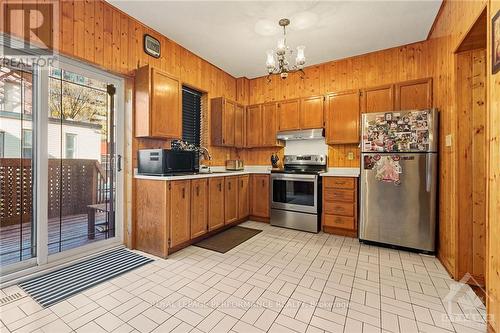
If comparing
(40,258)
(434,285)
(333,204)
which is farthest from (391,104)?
(40,258)

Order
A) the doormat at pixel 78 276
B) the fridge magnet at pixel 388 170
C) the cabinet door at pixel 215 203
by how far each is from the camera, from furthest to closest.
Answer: the cabinet door at pixel 215 203, the fridge magnet at pixel 388 170, the doormat at pixel 78 276

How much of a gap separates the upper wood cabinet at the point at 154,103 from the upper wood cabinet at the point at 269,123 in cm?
188

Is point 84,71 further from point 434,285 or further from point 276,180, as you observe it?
point 434,285

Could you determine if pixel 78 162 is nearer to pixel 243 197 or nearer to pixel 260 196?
pixel 243 197

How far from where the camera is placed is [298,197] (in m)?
3.69

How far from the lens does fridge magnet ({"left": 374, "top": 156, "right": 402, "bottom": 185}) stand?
2799mm

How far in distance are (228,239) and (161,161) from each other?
144 centimetres

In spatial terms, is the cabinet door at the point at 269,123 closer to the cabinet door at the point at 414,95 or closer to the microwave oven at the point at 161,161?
the microwave oven at the point at 161,161

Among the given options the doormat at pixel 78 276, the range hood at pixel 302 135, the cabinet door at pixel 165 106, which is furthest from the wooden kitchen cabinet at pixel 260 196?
the doormat at pixel 78 276

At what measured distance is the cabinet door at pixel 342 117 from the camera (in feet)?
11.6

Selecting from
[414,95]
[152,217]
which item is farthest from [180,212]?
[414,95]

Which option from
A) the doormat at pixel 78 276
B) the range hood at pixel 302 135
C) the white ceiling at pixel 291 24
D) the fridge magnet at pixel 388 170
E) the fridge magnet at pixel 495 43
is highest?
the white ceiling at pixel 291 24

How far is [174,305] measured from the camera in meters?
1.74

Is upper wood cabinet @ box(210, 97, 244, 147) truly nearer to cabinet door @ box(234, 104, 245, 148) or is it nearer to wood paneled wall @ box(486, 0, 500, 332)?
cabinet door @ box(234, 104, 245, 148)
